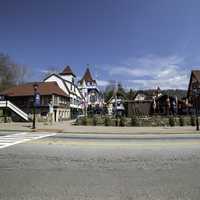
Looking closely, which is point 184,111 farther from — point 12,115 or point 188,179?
point 188,179

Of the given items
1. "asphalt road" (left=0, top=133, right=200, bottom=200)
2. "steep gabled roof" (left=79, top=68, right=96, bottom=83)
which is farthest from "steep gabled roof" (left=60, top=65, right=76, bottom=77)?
"asphalt road" (left=0, top=133, right=200, bottom=200)

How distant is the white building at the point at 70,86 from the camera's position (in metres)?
59.3

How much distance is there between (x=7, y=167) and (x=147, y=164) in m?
4.47

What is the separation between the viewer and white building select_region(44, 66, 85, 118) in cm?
5931

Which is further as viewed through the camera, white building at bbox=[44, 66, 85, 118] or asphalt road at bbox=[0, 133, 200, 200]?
white building at bbox=[44, 66, 85, 118]

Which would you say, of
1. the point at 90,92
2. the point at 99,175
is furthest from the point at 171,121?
the point at 90,92

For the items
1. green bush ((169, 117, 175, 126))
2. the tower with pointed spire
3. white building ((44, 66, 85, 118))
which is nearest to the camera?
green bush ((169, 117, 175, 126))

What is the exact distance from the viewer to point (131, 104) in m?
55.9

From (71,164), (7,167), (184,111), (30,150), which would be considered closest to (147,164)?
(71,164)

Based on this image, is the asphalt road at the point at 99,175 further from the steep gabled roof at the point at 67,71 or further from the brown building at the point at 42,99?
the steep gabled roof at the point at 67,71

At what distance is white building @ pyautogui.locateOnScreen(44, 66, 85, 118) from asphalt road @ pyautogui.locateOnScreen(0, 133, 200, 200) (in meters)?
48.1

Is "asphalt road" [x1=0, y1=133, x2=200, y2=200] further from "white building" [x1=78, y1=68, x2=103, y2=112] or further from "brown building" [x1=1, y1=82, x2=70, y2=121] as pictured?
"white building" [x1=78, y1=68, x2=103, y2=112]

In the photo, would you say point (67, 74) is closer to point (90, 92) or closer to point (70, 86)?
point (70, 86)

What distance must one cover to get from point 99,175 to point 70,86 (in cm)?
5724
